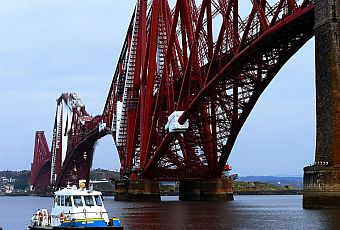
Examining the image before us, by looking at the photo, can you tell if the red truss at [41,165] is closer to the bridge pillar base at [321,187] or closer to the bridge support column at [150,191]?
the bridge support column at [150,191]

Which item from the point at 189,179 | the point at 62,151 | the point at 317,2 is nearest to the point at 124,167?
the point at 189,179

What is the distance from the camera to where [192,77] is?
6062 centimetres

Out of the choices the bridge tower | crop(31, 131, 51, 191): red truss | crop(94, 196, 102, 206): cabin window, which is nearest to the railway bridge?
the bridge tower

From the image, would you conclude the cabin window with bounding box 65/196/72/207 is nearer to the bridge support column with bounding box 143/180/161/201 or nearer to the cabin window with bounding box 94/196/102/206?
the cabin window with bounding box 94/196/102/206

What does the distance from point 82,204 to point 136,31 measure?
1984 inches

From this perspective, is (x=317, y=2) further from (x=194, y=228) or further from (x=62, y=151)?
(x=62, y=151)

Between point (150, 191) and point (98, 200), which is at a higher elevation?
point (150, 191)

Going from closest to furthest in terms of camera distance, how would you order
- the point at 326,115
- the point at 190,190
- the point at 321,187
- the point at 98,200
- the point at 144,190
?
the point at 98,200 → the point at 321,187 → the point at 326,115 → the point at 144,190 → the point at 190,190

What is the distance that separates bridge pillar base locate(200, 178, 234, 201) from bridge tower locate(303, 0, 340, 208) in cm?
3074

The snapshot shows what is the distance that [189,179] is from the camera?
68875 mm

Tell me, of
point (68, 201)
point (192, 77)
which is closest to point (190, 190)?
point (192, 77)

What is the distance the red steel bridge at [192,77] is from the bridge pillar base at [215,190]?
0.63 metres

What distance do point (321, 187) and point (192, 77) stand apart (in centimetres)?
2576

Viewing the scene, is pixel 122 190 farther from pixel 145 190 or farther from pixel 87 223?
pixel 87 223
